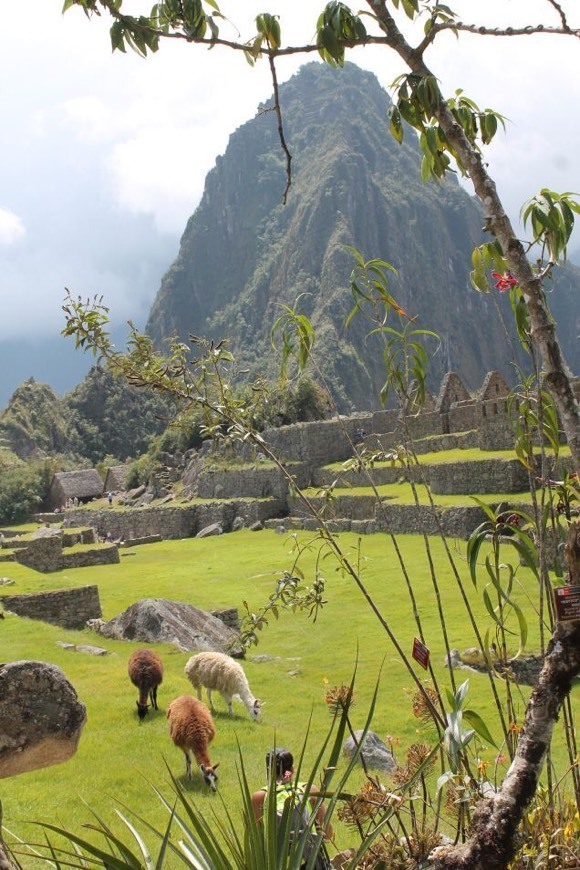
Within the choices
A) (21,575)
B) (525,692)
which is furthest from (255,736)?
(21,575)

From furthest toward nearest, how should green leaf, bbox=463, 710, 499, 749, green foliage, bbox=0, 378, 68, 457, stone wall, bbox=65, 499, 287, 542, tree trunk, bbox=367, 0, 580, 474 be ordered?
green foliage, bbox=0, 378, 68, 457 < stone wall, bbox=65, 499, 287, 542 < green leaf, bbox=463, 710, 499, 749 < tree trunk, bbox=367, 0, 580, 474

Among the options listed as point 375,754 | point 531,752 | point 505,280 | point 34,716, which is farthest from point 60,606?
point 531,752

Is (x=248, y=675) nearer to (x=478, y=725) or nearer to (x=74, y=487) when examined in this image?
(x=478, y=725)

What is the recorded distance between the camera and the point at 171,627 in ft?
39.4

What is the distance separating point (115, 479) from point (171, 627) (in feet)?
146

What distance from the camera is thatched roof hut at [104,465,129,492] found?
54225mm

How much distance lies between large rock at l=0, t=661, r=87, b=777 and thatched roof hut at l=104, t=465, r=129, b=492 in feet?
162

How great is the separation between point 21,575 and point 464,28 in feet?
53.6

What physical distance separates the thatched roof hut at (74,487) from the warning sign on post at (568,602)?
166 ft

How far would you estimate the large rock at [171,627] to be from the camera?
11961mm

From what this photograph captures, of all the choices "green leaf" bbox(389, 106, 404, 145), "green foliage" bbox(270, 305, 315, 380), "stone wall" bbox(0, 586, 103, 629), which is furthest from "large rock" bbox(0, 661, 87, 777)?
"stone wall" bbox(0, 586, 103, 629)

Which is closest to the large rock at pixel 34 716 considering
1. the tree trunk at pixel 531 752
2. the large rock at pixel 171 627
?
the tree trunk at pixel 531 752

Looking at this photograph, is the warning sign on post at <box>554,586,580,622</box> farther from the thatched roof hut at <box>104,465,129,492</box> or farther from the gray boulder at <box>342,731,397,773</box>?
the thatched roof hut at <box>104,465,129,492</box>

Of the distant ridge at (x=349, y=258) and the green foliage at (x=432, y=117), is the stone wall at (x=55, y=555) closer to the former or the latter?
the green foliage at (x=432, y=117)
